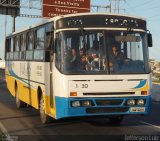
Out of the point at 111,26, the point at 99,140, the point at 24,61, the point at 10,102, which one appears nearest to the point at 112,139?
the point at 99,140

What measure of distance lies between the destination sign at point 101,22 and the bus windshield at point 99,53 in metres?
0.18

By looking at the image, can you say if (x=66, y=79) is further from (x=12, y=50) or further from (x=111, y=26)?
(x=12, y=50)

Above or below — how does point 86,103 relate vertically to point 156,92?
above

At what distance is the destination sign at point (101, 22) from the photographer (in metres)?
13.1

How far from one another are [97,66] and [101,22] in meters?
1.20

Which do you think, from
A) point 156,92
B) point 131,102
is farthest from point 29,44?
point 156,92

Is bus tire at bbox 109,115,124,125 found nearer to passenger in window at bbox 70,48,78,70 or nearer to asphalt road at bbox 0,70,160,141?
asphalt road at bbox 0,70,160,141

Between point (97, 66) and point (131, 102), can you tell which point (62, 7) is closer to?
point (97, 66)

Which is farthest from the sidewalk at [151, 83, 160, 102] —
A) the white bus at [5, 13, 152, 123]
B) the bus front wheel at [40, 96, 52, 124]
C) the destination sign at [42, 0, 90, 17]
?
the white bus at [5, 13, 152, 123]

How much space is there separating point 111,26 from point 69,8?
Answer: 64.8 ft

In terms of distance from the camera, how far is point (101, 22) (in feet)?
43.3

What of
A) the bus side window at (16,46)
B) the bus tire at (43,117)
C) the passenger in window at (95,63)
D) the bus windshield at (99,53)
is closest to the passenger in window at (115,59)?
the bus windshield at (99,53)

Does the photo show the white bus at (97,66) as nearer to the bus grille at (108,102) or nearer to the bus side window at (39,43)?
the bus grille at (108,102)

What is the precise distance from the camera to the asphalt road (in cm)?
1216
